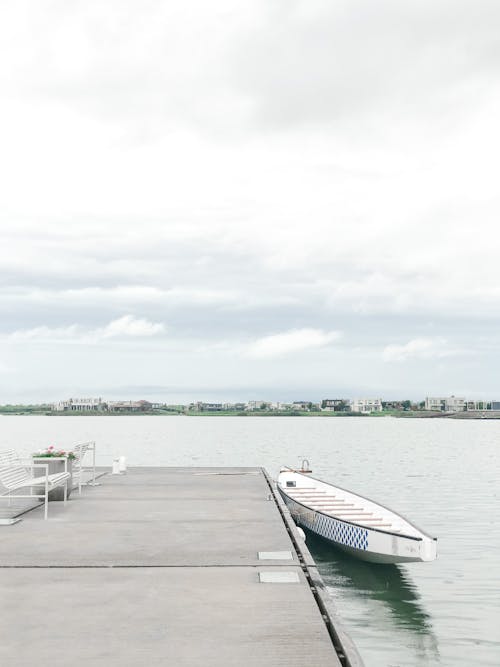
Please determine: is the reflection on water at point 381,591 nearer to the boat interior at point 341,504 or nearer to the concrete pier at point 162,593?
the boat interior at point 341,504

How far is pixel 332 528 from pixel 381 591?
2.27 meters

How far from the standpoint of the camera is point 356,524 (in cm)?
1619

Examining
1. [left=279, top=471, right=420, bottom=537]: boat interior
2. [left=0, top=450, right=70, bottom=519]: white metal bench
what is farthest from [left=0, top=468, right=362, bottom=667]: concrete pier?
[left=279, top=471, right=420, bottom=537]: boat interior

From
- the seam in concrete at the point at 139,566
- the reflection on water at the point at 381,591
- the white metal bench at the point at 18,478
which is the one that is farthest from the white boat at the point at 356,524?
the white metal bench at the point at 18,478

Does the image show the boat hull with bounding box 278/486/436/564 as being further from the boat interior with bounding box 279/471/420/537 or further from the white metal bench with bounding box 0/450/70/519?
the white metal bench with bounding box 0/450/70/519

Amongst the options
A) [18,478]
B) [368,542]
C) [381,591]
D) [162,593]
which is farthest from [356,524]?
[162,593]

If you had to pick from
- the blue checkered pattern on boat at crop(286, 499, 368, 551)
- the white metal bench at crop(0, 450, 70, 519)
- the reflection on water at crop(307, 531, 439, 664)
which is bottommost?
the reflection on water at crop(307, 531, 439, 664)

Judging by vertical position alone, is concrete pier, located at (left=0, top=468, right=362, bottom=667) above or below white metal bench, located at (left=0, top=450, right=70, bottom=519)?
below

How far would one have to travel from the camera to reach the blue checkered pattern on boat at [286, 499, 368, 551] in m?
15.9

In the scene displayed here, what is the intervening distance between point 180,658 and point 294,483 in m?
19.1

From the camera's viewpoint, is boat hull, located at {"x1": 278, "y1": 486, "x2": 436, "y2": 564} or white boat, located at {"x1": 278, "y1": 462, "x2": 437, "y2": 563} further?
white boat, located at {"x1": 278, "y1": 462, "x2": 437, "y2": 563}

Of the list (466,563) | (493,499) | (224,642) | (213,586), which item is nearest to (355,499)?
(466,563)

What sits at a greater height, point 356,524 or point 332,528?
point 356,524

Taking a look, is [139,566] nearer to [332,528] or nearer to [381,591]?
[381,591]
